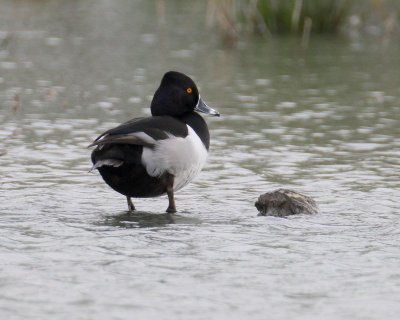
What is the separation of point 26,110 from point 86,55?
4.47 meters

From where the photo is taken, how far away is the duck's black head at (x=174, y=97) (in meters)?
8.66

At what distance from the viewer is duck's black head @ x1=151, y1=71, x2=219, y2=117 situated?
341 inches

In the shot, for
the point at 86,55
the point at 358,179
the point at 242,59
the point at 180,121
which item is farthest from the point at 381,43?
the point at 180,121

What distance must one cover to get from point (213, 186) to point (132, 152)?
165 centimetres

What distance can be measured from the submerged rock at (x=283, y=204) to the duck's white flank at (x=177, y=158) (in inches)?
23.2

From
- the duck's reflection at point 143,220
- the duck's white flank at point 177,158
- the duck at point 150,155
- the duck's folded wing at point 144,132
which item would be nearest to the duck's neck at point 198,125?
the duck at point 150,155

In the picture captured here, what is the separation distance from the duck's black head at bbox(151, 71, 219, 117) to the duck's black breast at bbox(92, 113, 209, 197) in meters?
0.42

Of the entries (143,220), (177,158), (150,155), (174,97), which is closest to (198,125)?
(174,97)

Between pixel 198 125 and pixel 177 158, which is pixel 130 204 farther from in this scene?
pixel 198 125

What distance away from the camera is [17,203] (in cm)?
835

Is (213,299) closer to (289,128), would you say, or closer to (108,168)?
(108,168)

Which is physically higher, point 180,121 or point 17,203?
point 180,121

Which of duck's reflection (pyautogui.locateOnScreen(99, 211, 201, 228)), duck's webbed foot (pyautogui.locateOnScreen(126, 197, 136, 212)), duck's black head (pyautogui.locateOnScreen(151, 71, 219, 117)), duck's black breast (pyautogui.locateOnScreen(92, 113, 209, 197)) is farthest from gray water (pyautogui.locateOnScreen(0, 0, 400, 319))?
duck's black head (pyautogui.locateOnScreen(151, 71, 219, 117))

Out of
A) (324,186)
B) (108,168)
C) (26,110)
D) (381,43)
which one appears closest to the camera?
(108,168)
